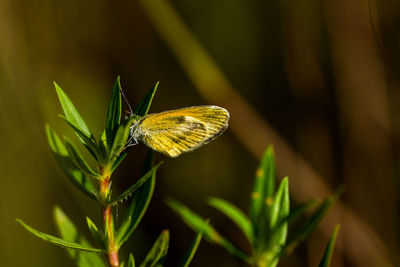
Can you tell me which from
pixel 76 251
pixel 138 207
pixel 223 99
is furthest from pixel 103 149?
pixel 223 99

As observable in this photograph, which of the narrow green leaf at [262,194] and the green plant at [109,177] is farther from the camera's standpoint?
the narrow green leaf at [262,194]

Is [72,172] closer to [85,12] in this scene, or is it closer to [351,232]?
[351,232]

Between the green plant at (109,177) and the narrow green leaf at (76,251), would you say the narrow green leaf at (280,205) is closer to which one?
the green plant at (109,177)

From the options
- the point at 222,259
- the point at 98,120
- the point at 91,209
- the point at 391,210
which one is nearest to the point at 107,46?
the point at 98,120

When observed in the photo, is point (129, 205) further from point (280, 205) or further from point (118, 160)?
point (280, 205)

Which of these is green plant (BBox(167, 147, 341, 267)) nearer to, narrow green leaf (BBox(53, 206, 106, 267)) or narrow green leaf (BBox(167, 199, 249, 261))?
narrow green leaf (BBox(167, 199, 249, 261))

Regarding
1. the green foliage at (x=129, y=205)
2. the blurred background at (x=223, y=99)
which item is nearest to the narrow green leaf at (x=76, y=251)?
the green foliage at (x=129, y=205)
